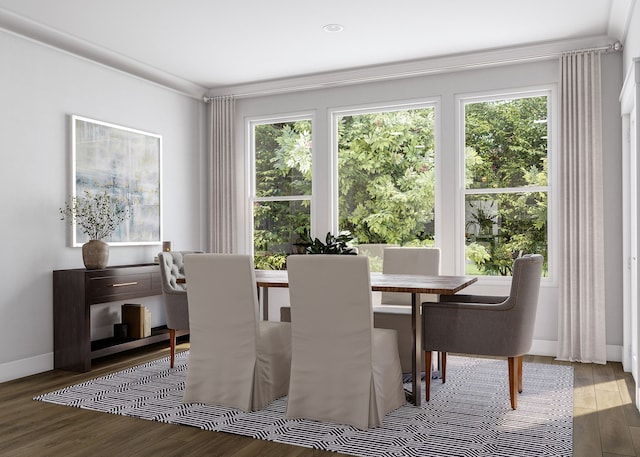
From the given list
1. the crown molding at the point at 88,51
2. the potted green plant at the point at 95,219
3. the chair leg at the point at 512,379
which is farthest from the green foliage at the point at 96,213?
the chair leg at the point at 512,379

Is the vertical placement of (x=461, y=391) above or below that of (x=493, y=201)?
below

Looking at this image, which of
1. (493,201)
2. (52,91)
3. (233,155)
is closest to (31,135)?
(52,91)

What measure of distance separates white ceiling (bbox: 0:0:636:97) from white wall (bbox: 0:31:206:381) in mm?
213

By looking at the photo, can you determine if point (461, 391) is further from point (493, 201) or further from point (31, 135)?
point (31, 135)

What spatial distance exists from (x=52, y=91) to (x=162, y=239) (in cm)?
182

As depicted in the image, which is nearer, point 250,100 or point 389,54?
point 389,54

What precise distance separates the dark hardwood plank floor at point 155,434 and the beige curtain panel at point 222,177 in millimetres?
2749

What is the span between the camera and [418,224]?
18.2 ft

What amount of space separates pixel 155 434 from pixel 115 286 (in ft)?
6.58

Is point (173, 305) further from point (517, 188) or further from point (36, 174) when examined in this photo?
point (517, 188)

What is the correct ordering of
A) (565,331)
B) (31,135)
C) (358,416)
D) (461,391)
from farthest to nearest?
(565,331), (31,135), (461,391), (358,416)

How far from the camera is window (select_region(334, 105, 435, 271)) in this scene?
5547 millimetres

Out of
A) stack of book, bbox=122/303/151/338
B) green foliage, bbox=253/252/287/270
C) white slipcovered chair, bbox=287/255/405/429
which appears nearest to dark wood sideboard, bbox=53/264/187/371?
stack of book, bbox=122/303/151/338

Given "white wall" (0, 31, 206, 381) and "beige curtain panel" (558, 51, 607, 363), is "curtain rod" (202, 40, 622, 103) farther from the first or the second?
"white wall" (0, 31, 206, 381)
